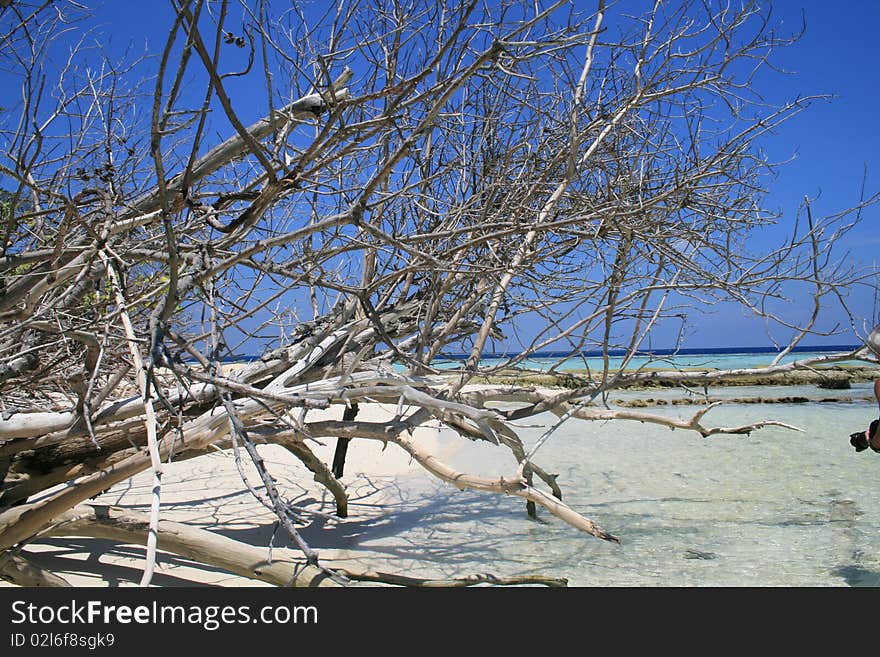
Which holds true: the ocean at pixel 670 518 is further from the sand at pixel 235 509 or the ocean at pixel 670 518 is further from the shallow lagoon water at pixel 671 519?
the sand at pixel 235 509

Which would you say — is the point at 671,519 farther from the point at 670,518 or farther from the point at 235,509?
the point at 235,509

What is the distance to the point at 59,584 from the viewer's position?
371cm

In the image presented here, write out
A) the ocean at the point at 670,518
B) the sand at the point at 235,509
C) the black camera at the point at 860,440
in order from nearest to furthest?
the black camera at the point at 860,440
the sand at the point at 235,509
the ocean at the point at 670,518

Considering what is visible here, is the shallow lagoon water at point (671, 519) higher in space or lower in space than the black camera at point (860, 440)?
lower

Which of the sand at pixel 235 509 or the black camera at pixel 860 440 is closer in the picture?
the black camera at pixel 860 440

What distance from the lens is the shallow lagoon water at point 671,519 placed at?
5156 millimetres

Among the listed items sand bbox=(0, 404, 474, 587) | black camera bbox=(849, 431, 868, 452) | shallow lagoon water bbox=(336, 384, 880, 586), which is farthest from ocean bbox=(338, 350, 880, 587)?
black camera bbox=(849, 431, 868, 452)

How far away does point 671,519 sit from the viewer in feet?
22.1

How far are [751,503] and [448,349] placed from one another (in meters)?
4.36

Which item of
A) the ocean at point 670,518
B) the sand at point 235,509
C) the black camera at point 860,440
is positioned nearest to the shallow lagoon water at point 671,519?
the ocean at point 670,518

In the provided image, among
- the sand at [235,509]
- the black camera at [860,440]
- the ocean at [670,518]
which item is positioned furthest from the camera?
the ocean at [670,518]

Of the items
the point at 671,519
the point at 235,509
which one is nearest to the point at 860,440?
the point at 671,519

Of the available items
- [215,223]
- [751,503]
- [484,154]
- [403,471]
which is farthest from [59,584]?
[751,503]
